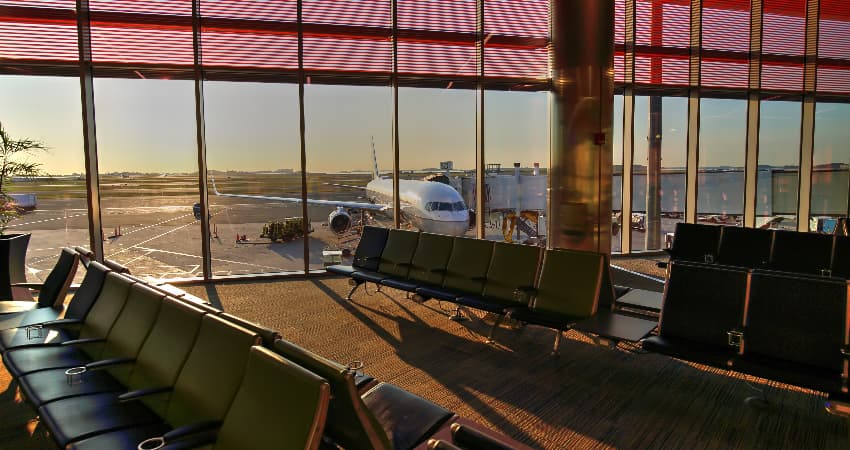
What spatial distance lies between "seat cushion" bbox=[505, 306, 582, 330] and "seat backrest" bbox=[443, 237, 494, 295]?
2.13 ft

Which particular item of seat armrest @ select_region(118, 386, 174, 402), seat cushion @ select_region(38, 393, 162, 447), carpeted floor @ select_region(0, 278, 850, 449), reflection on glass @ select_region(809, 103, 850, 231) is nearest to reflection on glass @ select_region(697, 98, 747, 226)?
reflection on glass @ select_region(809, 103, 850, 231)

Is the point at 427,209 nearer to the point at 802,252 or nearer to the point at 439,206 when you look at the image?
the point at 439,206

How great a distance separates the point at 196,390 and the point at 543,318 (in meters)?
2.87

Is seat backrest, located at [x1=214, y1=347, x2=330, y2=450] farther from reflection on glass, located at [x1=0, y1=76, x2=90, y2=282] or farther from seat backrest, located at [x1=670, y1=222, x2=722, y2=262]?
reflection on glass, located at [x1=0, y1=76, x2=90, y2=282]

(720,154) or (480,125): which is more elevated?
(480,125)

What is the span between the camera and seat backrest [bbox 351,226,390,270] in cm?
617

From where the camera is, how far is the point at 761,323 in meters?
3.16

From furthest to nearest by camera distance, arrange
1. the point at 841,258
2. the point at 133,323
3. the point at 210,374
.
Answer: the point at 841,258 < the point at 133,323 < the point at 210,374

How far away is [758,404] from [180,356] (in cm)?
359

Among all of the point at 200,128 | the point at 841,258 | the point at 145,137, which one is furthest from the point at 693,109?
the point at 145,137

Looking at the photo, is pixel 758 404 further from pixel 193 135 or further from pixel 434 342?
pixel 193 135

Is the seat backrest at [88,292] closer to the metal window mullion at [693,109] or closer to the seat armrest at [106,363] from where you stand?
the seat armrest at [106,363]

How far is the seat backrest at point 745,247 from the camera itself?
18.2 ft

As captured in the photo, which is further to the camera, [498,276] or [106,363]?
[498,276]
